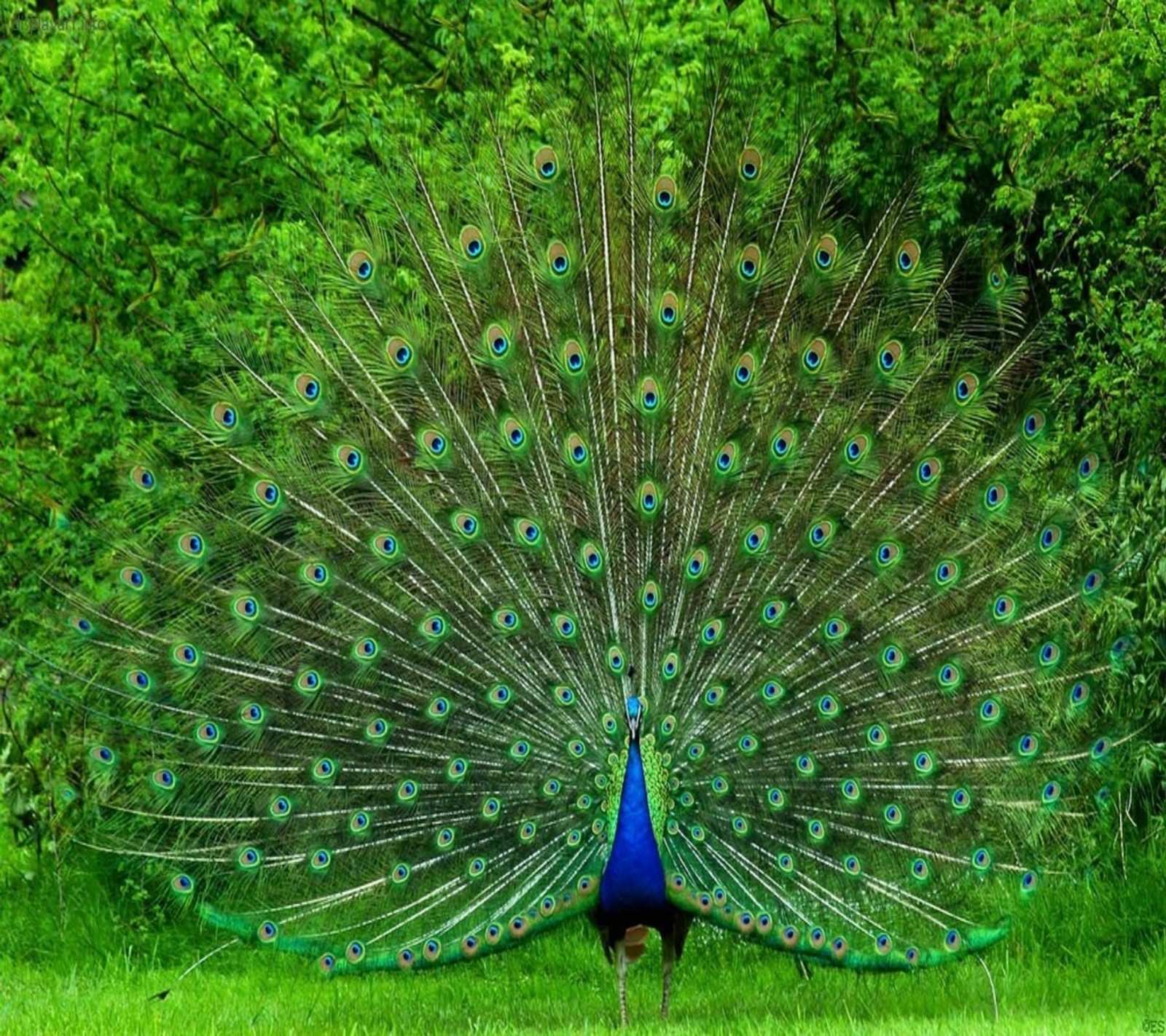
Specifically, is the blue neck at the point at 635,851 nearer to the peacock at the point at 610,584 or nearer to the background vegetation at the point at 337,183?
the peacock at the point at 610,584

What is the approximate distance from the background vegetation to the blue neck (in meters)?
1.10

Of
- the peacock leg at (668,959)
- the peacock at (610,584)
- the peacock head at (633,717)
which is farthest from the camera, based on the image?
the peacock leg at (668,959)

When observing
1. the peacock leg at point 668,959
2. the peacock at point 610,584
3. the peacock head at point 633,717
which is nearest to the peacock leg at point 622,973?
the peacock at point 610,584

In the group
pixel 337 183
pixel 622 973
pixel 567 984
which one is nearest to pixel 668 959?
pixel 622 973

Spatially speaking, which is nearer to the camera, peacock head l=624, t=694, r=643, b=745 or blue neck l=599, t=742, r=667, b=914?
peacock head l=624, t=694, r=643, b=745

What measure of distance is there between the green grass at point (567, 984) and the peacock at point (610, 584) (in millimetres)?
388

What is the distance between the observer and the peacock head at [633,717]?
6.21 metres

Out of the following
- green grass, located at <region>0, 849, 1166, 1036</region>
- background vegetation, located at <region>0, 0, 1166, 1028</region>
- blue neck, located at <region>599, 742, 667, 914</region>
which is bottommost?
green grass, located at <region>0, 849, 1166, 1036</region>

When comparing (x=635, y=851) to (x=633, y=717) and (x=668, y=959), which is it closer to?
(x=633, y=717)

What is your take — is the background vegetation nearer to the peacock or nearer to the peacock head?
the peacock

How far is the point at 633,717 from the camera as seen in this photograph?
20.4 feet

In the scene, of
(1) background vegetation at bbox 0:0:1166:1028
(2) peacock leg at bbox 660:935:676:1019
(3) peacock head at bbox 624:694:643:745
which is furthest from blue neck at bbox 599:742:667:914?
(1) background vegetation at bbox 0:0:1166:1028

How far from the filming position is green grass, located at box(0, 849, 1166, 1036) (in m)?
6.37

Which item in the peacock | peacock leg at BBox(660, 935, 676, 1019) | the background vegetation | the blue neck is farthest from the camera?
the background vegetation
